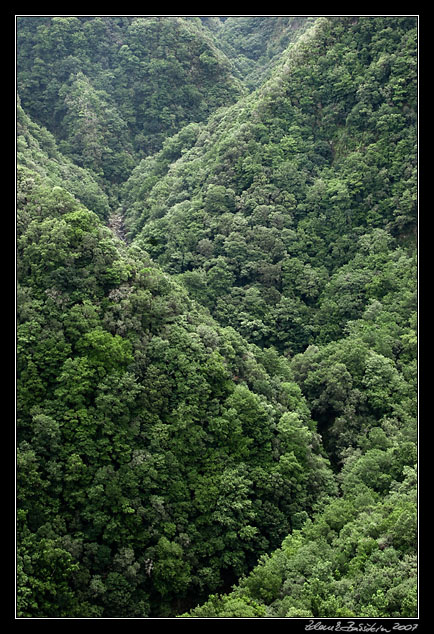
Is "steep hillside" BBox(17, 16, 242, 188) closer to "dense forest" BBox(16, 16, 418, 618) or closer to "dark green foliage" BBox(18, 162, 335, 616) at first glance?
"dense forest" BBox(16, 16, 418, 618)

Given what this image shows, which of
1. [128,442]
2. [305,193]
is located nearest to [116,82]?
[305,193]

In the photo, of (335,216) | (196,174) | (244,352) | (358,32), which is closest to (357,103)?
(358,32)

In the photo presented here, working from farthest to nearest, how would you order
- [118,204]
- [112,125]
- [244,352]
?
[112,125] < [118,204] < [244,352]

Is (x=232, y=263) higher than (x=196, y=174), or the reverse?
(x=196, y=174)

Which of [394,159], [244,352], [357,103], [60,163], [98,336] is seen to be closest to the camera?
[98,336]

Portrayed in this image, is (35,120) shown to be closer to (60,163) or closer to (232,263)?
(60,163)
